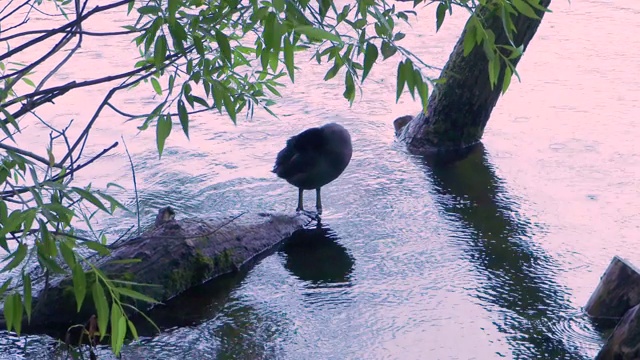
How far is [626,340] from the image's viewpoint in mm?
4086

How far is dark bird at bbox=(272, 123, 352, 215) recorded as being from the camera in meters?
6.02

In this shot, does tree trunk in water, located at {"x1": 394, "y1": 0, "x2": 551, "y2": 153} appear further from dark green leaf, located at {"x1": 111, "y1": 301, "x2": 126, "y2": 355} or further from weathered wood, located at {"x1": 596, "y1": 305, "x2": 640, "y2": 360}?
dark green leaf, located at {"x1": 111, "y1": 301, "x2": 126, "y2": 355}

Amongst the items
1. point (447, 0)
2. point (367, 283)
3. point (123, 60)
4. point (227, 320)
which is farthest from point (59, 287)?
point (123, 60)

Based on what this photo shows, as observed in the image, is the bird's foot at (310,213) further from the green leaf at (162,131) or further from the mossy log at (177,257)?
the green leaf at (162,131)

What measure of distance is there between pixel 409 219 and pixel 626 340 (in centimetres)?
226

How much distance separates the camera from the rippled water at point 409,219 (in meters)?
4.70

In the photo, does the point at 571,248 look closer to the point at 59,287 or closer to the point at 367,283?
the point at 367,283

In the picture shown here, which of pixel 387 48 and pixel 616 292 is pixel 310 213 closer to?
pixel 616 292

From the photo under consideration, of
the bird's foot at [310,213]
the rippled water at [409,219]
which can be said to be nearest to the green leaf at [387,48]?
the rippled water at [409,219]

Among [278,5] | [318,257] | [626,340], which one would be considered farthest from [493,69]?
[318,257]

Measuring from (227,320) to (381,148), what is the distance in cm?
292

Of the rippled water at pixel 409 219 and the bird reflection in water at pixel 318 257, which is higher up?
the rippled water at pixel 409 219

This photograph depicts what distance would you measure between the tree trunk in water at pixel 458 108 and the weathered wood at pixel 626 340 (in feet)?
10.5

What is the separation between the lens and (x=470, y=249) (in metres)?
5.70
